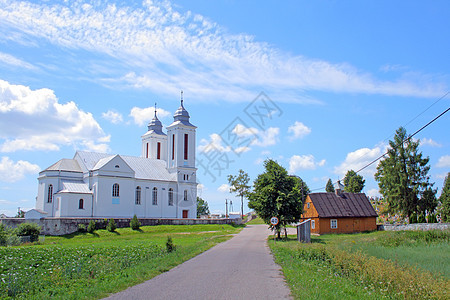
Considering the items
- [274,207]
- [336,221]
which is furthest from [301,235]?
[336,221]

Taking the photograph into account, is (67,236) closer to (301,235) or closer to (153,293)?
(301,235)

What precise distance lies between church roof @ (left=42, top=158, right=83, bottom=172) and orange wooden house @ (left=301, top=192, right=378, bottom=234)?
33.7 metres

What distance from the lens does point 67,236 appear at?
4397 centimetres

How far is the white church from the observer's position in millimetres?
51781

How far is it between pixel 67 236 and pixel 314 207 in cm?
2893

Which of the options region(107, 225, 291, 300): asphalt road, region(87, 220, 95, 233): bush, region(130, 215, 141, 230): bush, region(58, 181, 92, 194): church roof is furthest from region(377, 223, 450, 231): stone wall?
region(58, 181, 92, 194): church roof

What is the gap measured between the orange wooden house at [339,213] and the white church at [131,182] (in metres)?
24.2

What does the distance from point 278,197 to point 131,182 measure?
106 feet

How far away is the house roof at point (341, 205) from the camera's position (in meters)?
44.1

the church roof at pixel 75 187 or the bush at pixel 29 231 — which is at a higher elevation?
the church roof at pixel 75 187

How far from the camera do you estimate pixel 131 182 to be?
5725 cm

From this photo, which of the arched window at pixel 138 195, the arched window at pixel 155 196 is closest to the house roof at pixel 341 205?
the arched window at pixel 155 196

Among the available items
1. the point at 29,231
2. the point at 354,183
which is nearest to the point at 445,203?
the point at 354,183

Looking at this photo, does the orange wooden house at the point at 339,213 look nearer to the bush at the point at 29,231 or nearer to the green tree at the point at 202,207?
the bush at the point at 29,231
